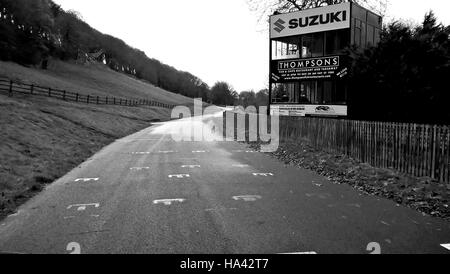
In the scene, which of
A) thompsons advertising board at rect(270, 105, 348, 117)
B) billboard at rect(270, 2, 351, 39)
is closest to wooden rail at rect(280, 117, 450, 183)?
thompsons advertising board at rect(270, 105, 348, 117)

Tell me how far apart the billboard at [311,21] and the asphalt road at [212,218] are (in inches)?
567

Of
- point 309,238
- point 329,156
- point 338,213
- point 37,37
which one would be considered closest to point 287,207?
point 338,213

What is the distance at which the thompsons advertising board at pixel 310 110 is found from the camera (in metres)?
21.6

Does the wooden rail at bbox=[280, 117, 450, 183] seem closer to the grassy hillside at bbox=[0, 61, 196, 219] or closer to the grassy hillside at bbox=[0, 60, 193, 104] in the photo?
the grassy hillside at bbox=[0, 61, 196, 219]

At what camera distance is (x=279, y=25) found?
1007 inches

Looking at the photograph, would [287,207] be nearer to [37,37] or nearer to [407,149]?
[407,149]

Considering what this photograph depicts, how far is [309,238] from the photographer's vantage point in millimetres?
5824

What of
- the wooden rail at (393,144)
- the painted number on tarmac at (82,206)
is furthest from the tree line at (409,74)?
the painted number on tarmac at (82,206)

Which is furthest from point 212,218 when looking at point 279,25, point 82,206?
point 279,25

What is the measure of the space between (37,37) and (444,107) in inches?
2988

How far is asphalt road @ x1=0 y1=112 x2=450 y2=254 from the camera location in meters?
5.55

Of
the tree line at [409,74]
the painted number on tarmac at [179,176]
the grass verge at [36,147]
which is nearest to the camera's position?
the grass verge at [36,147]

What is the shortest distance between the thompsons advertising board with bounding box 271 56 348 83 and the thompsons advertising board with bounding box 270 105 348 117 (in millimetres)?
1774

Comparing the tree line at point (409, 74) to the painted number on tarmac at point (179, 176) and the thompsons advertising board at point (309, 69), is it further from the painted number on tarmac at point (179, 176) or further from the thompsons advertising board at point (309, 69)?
the painted number on tarmac at point (179, 176)
